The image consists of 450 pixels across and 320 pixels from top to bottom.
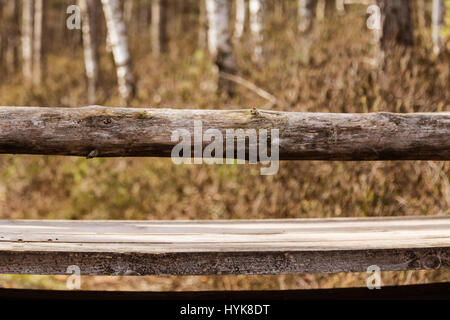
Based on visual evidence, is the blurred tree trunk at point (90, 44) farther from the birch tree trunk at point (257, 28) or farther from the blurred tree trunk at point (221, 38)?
the blurred tree trunk at point (221, 38)

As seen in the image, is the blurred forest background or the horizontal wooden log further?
the blurred forest background

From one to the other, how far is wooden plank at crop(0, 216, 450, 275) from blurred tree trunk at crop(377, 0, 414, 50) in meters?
3.72

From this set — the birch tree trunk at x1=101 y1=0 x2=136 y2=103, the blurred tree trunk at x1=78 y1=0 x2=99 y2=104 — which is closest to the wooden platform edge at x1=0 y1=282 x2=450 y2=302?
the birch tree trunk at x1=101 y1=0 x2=136 y2=103

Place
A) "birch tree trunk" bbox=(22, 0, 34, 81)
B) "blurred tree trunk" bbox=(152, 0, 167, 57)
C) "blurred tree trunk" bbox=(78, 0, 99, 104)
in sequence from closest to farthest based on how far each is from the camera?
"blurred tree trunk" bbox=(78, 0, 99, 104), "birch tree trunk" bbox=(22, 0, 34, 81), "blurred tree trunk" bbox=(152, 0, 167, 57)

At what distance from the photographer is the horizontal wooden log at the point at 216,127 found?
245 cm

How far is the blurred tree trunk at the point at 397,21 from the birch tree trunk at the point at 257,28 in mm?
1550

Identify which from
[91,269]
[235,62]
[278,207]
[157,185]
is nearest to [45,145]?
[91,269]

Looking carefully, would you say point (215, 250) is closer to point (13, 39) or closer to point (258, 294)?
point (258, 294)

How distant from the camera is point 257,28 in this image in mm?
8867

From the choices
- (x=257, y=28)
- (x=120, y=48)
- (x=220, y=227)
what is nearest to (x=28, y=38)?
(x=120, y=48)

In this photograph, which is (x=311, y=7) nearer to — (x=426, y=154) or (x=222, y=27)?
(x=222, y=27)

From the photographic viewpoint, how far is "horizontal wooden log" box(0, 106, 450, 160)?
2.45 m

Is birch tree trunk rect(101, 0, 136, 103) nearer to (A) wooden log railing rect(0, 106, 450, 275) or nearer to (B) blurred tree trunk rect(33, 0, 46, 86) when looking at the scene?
(B) blurred tree trunk rect(33, 0, 46, 86)

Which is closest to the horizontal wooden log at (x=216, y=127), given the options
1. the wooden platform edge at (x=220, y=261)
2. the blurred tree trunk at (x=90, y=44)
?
the wooden platform edge at (x=220, y=261)
